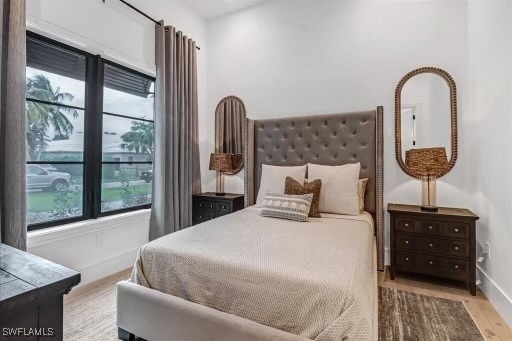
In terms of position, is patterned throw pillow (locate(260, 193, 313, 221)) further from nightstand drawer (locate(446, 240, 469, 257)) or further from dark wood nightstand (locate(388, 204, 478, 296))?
nightstand drawer (locate(446, 240, 469, 257))

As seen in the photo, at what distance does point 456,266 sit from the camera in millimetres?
2406

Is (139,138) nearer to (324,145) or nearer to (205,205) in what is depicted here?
(205,205)

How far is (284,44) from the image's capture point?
11.7 ft

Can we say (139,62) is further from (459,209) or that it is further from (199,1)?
(459,209)

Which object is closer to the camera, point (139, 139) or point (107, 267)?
point (107, 267)

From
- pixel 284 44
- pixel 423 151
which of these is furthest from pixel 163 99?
pixel 423 151

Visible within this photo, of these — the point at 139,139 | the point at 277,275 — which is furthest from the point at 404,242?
the point at 139,139

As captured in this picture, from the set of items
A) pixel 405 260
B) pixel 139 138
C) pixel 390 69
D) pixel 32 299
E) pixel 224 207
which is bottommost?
pixel 405 260

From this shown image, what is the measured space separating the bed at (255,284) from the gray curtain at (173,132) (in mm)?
1175

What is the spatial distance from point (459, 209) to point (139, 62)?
3833 mm

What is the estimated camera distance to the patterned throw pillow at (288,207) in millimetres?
2369

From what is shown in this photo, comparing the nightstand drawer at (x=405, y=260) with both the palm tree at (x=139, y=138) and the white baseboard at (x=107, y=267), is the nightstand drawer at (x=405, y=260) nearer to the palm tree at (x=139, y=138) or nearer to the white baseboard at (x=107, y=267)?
the white baseboard at (x=107, y=267)

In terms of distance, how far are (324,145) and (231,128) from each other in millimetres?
1442

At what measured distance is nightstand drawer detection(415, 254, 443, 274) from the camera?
8.11 ft
